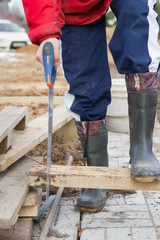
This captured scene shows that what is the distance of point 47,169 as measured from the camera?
7.12 ft

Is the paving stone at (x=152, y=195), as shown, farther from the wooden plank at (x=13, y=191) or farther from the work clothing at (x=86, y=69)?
the wooden plank at (x=13, y=191)

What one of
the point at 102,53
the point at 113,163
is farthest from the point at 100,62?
the point at 113,163

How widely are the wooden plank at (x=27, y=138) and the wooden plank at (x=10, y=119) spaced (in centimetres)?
12

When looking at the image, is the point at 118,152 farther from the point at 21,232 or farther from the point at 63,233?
the point at 21,232

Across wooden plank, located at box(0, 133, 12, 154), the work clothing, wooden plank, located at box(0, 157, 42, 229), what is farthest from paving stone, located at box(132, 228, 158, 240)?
wooden plank, located at box(0, 133, 12, 154)

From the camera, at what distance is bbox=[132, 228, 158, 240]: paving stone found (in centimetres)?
210

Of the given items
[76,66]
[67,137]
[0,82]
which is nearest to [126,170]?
[76,66]

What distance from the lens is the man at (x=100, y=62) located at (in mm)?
2037

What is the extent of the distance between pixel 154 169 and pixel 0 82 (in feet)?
18.0

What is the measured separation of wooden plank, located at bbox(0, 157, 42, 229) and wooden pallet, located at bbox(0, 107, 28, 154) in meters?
0.16

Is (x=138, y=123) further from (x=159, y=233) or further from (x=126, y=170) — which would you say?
(x=159, y=233)

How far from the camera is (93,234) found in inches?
84.9

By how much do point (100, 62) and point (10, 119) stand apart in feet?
2.20

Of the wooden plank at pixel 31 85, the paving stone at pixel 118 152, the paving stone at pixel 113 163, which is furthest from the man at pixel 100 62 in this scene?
the wooden plank at pixel 31 85
